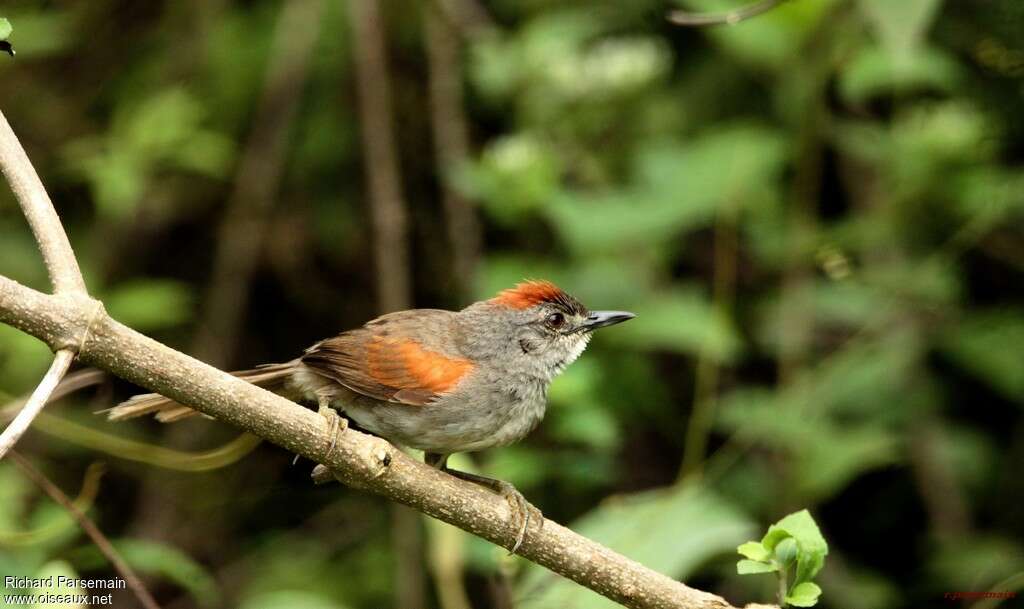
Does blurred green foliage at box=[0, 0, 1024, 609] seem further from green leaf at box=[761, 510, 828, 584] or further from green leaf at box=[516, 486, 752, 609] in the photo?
green leaf at box=[761, 510, 828, 584]

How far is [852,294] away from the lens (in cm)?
552

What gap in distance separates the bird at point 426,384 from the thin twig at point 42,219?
0.85 metres

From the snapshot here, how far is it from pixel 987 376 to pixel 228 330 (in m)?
3.96

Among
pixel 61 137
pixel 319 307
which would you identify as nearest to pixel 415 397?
pixel 319 307

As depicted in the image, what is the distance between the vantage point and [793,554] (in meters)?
2.73

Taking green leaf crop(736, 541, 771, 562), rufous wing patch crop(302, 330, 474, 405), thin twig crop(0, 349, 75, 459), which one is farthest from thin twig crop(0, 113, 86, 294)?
green leaf crop(736, 541, 771, 562)

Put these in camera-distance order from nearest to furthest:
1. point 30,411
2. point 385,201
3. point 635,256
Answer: point 30,411 < point 635,256 < point 385,201

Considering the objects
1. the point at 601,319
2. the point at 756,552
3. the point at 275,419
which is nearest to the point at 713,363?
the point at 601,319

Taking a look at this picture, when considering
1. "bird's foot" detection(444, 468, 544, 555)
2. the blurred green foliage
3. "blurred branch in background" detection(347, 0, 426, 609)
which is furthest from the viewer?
"blurred branch in background" detection(347, 0, 426, 609)

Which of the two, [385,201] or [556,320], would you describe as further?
[385,201]

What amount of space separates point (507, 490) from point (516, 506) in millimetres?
376

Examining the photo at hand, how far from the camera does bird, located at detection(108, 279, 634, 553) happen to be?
353 cm

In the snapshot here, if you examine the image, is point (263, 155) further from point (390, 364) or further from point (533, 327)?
point (390, 364)

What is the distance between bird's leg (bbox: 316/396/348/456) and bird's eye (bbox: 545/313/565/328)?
95cm
